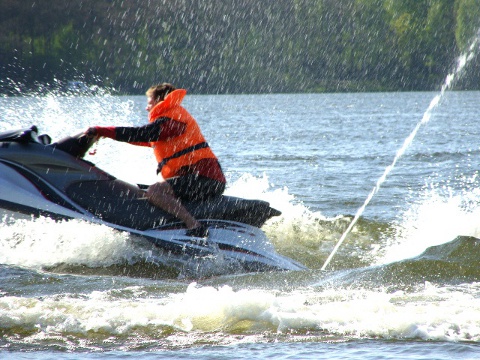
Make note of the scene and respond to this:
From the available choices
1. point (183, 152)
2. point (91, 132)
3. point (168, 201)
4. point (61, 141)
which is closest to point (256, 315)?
point (168, 201)

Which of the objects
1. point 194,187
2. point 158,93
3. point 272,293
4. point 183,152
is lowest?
point 272,293

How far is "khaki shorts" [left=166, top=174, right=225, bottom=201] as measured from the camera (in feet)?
21.2

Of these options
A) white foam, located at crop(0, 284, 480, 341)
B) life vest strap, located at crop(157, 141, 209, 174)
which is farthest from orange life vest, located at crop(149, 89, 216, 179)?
white foam, located at crop(0, 284, 480, 341)

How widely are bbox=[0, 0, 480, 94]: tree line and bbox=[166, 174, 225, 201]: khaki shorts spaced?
3000 inches

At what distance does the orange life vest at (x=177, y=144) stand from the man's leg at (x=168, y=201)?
0.49 feet

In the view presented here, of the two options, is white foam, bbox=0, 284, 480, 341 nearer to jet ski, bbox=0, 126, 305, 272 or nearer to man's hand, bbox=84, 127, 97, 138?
jet ski, bbox=0, 126, 305, 272

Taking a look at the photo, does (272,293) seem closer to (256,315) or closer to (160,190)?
(256,315)

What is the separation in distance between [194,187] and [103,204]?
2.62 ft

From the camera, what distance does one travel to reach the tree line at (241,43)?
9225 cm

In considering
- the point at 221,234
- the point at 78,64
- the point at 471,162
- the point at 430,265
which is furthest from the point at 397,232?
the point at 78,64

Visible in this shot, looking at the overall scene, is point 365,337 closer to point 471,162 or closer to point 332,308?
point 332,308

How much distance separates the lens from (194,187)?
6500 millimetres

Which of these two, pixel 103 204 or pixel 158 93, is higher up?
pixel 158 93

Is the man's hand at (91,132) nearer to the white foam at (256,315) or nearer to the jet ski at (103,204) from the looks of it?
the jet ski at (103,204)
